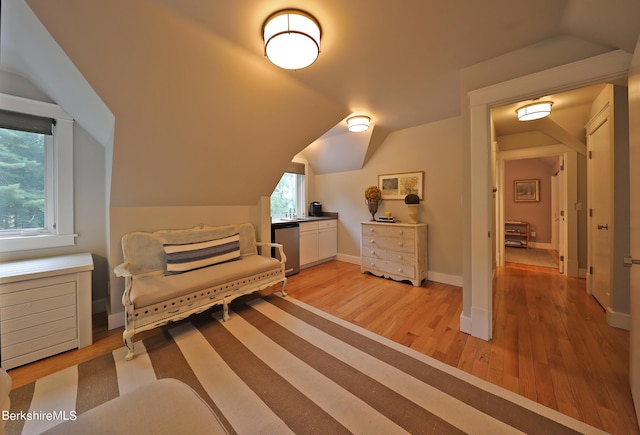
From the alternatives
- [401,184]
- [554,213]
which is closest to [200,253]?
[401,184]

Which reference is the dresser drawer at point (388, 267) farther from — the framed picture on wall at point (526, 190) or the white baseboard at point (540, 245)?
the framed picture on wall at point (526, 190)

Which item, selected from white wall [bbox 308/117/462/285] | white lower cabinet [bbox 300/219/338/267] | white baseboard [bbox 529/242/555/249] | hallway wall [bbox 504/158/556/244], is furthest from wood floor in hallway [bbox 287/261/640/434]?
hallway wall [bbox 504/158/556/244]

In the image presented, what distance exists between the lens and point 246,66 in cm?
199

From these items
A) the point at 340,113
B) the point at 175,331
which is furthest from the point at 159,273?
the point at 340,113

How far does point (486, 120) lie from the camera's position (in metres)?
1.99

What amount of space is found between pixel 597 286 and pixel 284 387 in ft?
11.8

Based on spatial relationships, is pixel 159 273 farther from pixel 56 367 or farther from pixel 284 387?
pixel 284 387

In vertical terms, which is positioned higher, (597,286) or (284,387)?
(597,286)

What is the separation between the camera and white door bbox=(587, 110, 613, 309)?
7.86 feet

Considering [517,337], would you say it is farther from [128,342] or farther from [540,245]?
[540,245]

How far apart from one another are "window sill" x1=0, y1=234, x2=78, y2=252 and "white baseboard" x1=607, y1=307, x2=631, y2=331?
5230 mm

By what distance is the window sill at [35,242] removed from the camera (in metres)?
2.04

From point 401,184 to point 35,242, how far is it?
434 cm

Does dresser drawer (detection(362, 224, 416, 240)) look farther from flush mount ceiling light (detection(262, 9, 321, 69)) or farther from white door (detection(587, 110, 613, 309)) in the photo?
flush mount ceiling light (detection(262, 9, 321, 69))
